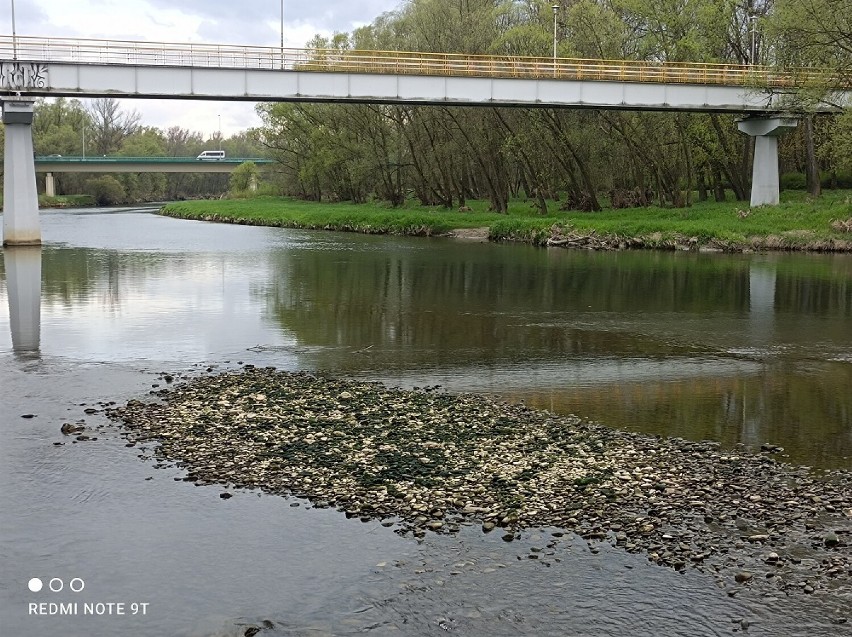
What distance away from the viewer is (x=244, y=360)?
22.9 m

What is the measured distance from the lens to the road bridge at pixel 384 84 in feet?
168

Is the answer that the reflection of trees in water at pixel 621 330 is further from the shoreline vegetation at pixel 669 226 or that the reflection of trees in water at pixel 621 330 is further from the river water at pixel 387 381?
the shoreline vegetation at pixel 669 226

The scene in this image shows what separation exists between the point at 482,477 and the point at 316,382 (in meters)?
7.23

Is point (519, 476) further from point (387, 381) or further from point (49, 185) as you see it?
point (49, 185)

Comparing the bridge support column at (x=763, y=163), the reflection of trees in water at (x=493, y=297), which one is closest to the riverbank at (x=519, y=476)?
the reflection of trees in water at (x=493, y=297)

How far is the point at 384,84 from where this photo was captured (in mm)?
55938

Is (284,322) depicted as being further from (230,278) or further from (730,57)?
(730,57)

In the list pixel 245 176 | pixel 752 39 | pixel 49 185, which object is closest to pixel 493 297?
pixel 752 39

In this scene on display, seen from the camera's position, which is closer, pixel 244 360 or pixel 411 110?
pixel 244 360

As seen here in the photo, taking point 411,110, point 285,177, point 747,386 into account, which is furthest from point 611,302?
point 285,177

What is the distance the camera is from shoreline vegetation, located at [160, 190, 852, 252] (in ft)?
187

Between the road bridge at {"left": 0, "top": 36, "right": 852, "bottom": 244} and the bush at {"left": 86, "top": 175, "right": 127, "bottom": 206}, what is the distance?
107 metres

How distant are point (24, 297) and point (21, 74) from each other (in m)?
21.5

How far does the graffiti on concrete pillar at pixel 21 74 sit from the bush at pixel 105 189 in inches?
4374
